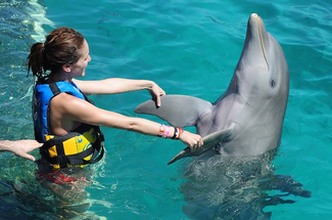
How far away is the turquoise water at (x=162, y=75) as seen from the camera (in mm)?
6383

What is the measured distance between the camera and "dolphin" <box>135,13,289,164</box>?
6.10 meters

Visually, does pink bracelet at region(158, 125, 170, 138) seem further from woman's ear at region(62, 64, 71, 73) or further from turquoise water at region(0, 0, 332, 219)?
turquoise water at region(0, 0, 332, 219)

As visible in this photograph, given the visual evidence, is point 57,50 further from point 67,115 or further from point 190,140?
point 190,140

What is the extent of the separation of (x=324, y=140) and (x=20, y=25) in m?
5.73

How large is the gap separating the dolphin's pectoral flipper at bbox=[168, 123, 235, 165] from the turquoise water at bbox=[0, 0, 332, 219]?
0.84 metres

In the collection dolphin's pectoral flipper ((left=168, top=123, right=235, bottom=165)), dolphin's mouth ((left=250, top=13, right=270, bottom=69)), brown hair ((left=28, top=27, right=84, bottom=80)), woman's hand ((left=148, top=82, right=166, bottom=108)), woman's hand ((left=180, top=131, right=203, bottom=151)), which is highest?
dolphin's mouth ((left=250, top=13, right=270, bottom=69))

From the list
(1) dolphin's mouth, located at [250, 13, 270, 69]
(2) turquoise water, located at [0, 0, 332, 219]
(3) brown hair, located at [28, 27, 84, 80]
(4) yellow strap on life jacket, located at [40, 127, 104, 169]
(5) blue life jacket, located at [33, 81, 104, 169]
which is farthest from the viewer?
(2) turquoise water, located at [0, 0, 332, 219]

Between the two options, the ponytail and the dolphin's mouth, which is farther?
the dolphin's mouth

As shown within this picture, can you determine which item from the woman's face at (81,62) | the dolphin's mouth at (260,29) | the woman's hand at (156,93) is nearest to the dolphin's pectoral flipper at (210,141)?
the woman's hand at (156,93)

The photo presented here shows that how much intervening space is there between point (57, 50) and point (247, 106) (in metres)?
2.25

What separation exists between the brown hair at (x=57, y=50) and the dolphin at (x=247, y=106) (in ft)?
4.55

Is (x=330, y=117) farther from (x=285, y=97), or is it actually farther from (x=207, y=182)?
(x=207, y=182)

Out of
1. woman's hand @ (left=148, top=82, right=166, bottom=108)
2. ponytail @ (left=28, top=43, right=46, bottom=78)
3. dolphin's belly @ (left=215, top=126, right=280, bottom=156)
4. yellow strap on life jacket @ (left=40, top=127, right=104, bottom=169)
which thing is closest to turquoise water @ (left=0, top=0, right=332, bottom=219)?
yellow strap on life jacket @ (left=40, top=127, right=104, bottom=169)

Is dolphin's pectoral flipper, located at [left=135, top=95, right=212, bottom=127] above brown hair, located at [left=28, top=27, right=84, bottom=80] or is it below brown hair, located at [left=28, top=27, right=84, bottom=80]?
below
